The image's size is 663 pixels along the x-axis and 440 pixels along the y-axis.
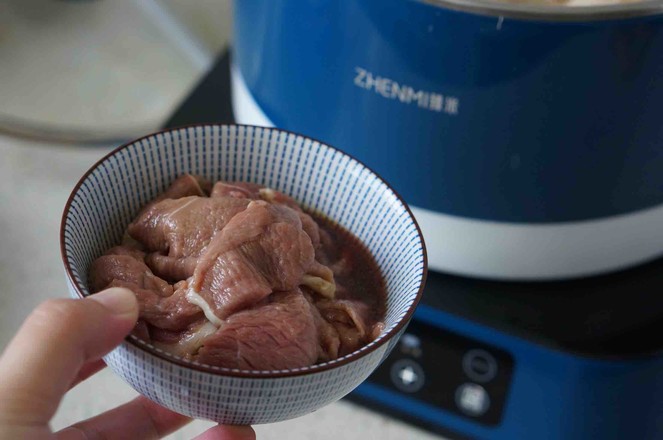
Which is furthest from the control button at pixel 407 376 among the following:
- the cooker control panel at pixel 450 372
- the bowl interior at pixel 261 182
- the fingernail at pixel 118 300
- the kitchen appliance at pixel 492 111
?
the fingernail at pixel 118 300

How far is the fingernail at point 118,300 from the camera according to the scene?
1.59ft

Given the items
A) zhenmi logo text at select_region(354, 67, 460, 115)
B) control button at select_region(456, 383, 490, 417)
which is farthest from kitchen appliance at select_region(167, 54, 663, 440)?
zhenmi logo text at select_region(354, 67, 460, 115)

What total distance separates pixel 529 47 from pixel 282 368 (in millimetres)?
324

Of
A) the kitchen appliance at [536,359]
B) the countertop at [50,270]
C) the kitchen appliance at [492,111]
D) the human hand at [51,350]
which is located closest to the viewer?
the human hand at [51,350]

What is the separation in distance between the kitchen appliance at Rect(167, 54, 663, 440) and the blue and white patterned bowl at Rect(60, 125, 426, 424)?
22cm

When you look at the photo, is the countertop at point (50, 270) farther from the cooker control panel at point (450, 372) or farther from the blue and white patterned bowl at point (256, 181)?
the blue and white patterned bowl at point (256, 181)

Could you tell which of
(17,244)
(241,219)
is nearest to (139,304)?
(241,219)

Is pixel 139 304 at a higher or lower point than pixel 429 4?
lower

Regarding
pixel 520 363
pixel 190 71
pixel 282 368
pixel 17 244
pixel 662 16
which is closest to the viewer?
pixel 282 368

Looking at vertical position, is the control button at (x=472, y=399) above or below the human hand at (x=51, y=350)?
below

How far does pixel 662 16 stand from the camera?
0.64 meters

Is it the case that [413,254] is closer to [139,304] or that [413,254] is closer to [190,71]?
[139,304]


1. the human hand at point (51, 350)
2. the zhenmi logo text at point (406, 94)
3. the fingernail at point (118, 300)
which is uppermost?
the zhenmi logo text at point (406, 94)

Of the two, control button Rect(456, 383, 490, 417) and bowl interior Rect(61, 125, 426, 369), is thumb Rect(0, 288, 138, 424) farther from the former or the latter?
control button Rect(456, 383, 490, 417)
